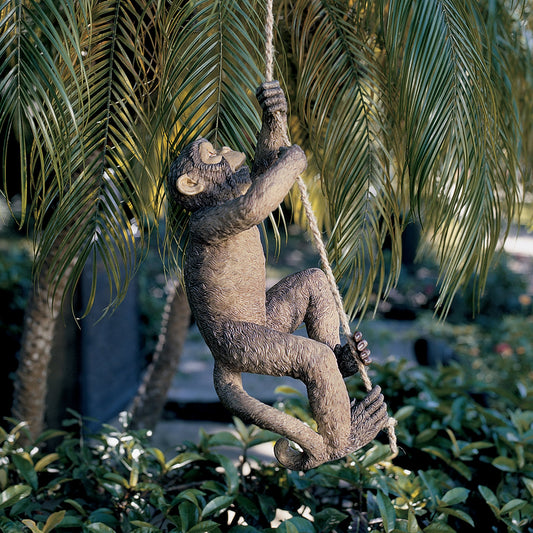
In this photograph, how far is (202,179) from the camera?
4.81 feet

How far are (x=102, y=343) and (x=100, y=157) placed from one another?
333cm

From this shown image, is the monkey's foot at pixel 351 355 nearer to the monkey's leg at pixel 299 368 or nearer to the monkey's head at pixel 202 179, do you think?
the monkey's leg at pixel 299 368

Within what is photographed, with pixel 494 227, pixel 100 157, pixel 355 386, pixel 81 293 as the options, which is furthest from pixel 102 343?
pixel 494 227

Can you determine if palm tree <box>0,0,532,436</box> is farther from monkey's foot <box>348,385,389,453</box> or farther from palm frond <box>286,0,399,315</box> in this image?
monkey's foot <box>348,385,389,453</box>

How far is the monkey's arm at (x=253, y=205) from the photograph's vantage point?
54.2 inches

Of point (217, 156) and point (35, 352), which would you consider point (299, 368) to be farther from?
point (35, 352)

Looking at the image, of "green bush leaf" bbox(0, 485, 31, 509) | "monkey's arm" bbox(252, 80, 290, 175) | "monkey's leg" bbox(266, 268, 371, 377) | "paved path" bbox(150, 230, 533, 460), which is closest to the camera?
"monkey's arm" bbox(252, 80, 290, 175)

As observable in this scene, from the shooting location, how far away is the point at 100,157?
1.98 m

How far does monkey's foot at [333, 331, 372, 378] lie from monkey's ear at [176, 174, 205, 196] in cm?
58

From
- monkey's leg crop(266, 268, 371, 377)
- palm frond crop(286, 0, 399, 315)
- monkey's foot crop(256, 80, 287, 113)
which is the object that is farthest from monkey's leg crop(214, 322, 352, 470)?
palm frond crop(286, 0, 399, 315)

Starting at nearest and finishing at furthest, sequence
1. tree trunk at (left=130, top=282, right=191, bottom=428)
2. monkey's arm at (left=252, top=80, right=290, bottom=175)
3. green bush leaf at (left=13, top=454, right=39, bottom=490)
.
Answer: monkey's arm at (left=252, top=80, right=290, bottom=175) < green bush leaf at (left=13, top=454, right=39, bottom=490) < tree trunk at (left=130, top=282, right=191, bottom=428)

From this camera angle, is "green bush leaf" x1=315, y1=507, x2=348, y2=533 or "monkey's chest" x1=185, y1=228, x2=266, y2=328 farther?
"green bush leaf" x1=315, y1=507, x2=348, y2=533

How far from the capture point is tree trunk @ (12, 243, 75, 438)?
108 inches

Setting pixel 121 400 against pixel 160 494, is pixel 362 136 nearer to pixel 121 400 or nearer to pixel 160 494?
pixel 160 494
